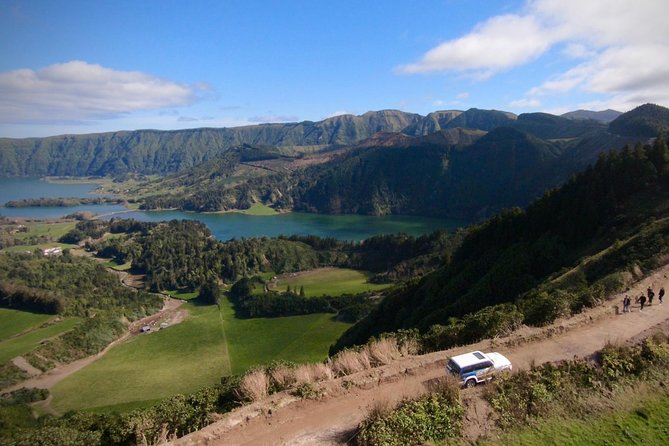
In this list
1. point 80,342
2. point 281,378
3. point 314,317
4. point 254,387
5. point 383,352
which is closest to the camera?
point 254,387

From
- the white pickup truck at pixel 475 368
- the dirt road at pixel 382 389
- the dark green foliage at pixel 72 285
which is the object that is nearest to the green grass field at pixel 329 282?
the dark green foliage at pixel 72 285

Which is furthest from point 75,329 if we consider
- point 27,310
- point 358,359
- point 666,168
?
point 666,168

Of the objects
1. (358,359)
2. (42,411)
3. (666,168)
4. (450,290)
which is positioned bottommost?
(42,411)

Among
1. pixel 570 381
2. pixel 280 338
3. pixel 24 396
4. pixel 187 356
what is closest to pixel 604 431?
pixel 570 381

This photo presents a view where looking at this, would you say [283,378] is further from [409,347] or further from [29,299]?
[29,299]

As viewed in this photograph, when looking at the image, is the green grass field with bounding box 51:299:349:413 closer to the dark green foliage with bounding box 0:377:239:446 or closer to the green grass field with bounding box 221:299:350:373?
the green grass field with bounding box 221:299:350:373

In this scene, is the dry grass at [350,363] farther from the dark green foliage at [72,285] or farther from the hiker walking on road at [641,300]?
the dark green foliage at [72,285]

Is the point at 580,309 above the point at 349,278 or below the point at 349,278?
above

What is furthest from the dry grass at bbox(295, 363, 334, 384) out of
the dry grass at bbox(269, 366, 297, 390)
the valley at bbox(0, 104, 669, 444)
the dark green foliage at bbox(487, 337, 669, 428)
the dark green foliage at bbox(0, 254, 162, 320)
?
the dark green foliage at bbox(0, 254, 162, 320)

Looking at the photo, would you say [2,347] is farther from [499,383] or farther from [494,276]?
[499,383]
